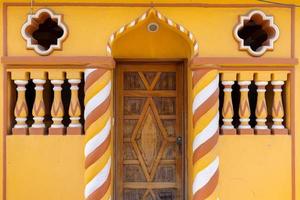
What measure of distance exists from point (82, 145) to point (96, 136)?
29 cm

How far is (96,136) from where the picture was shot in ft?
13.4

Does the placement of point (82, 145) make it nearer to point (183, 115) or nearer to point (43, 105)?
point (43, 105)

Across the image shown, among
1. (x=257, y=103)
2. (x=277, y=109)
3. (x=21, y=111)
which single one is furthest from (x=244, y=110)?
(x=21, y=111)

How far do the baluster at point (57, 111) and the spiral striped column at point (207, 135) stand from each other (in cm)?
149

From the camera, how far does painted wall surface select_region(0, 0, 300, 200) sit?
4.25m

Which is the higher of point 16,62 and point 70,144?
point 16,62

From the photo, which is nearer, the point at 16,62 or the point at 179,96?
the point at 16,62

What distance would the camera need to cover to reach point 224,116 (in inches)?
172

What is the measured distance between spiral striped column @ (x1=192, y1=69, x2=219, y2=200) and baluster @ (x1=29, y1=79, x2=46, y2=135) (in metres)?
1.70

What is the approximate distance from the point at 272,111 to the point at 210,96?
0.81m

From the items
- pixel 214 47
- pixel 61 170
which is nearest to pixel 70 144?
pixel 61 170

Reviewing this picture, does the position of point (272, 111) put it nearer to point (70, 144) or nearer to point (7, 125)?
point (70, 144)

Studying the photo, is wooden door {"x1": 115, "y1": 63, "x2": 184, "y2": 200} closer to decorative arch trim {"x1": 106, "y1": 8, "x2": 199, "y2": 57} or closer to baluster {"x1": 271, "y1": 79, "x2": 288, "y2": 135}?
decorative arch trim {"x1": 106, "y1": 8, "x2": 199, "y2": 57}

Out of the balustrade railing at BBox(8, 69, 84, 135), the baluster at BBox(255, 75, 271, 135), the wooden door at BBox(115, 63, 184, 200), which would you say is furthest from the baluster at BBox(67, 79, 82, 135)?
the baluster at BBox(255, 75, 271, 135)
